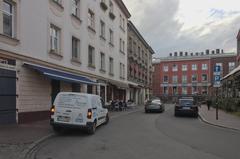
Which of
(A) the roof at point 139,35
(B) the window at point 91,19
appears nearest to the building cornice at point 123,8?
(A) the roof at point 139,35

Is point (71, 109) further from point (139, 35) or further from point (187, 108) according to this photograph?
point (139, 35)

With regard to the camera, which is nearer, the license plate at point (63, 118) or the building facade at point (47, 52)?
the license plate at point (63, 118)

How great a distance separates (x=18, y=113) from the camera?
16.4m

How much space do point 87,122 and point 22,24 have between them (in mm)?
6971

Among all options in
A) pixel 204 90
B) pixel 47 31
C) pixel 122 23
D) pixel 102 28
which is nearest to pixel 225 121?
pixel 47 31

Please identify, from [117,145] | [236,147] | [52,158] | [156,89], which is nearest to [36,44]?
[117,145]

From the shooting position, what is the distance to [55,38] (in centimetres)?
2156

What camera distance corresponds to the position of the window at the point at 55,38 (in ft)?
68.6

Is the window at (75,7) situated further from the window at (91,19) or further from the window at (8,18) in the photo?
the window at (8,18)

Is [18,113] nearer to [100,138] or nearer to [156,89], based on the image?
[100,138]

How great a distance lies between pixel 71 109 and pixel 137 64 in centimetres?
4037

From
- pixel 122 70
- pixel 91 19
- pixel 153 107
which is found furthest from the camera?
pixel 122 70

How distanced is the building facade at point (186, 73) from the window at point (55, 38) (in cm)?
6818

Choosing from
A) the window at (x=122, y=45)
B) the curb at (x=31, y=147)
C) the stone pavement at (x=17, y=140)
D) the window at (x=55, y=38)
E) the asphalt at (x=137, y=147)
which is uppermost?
the window at (x=122, y=45)
